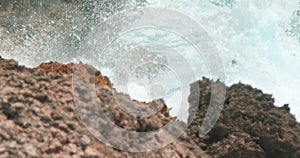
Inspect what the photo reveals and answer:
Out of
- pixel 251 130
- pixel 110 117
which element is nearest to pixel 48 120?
pixel 110 117

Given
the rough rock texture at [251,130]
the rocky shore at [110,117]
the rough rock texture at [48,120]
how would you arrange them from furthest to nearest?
the rough rock texture at [251,130]
the rocky shore at [110,117]
the rough rock texture at [48,120]

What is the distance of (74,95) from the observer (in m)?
6.03

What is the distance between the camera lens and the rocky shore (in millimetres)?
5145

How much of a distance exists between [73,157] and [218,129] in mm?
3572

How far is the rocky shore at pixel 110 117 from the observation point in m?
5.14

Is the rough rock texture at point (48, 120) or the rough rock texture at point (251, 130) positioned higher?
the rough rock texture at point (251, 130)

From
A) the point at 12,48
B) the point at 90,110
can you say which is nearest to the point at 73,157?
the point at 90,110

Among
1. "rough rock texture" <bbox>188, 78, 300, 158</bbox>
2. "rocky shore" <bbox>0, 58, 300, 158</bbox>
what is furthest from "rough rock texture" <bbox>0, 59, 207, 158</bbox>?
"rough rock texture" <bbox>188, 78, 300, 158</bbox>

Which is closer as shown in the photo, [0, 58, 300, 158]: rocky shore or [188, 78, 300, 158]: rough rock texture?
[0, 58, 300, 158]: rocky shore

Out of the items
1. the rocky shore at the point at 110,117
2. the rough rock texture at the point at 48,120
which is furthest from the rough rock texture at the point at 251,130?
the rough rock texture at the point at 48,120

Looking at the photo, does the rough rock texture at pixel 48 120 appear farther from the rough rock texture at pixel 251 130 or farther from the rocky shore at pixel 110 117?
the rough rock texture at pixel 251 130

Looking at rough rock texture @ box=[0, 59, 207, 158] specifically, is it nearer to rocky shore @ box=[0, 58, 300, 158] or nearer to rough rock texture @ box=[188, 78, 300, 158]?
rocky shore @ box=[0, 58, 300, 158]

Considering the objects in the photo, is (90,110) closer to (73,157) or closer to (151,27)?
(73,157)

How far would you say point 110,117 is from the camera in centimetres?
609
